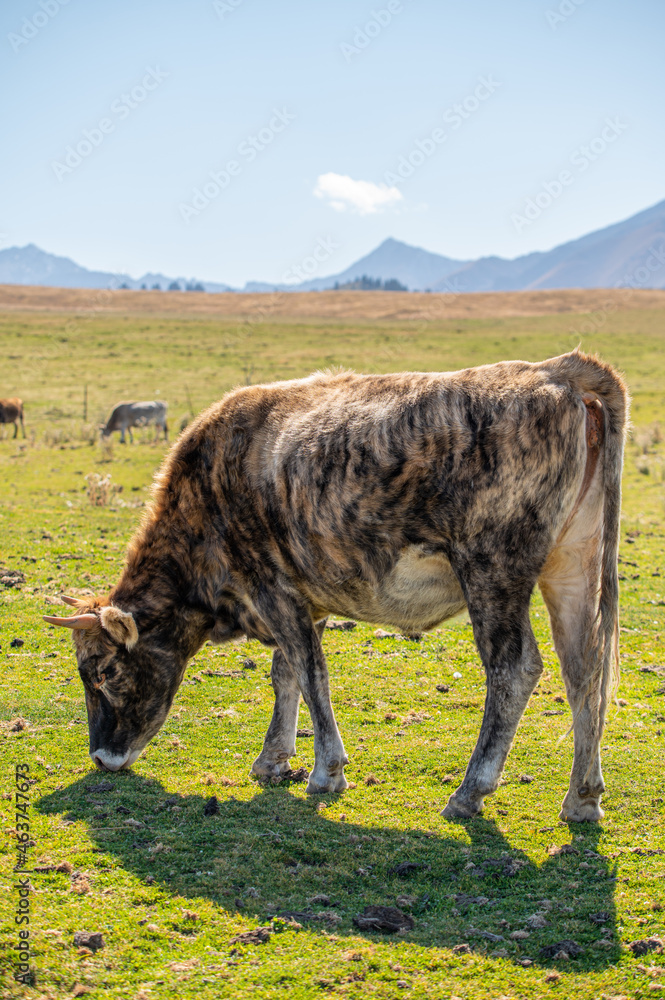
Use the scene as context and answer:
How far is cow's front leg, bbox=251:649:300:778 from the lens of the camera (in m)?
6.39

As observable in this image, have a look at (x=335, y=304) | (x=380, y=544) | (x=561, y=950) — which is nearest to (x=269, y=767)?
(x=380, y=544)

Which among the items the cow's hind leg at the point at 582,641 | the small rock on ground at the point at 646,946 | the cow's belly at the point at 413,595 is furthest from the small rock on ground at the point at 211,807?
the small rock on ground at the point at 646,946

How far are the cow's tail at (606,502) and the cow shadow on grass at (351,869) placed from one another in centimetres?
101

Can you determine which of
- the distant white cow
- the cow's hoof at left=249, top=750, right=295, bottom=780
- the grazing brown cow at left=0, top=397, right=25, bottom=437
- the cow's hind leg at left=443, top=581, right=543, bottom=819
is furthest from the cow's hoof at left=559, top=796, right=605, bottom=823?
the grazing brown cow at left=0, top=397, right=25, bottom=437

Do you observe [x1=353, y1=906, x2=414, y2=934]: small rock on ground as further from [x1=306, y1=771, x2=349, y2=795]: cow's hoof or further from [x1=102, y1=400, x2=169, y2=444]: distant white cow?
[x1=102, y1=400, x2=169, y2=444]: distant white cow

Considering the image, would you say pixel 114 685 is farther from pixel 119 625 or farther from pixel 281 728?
pixel 281 728

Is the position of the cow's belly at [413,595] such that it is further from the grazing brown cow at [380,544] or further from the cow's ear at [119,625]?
the cow's ear at [119,625]

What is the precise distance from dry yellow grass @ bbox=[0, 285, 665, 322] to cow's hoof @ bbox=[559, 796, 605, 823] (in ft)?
317

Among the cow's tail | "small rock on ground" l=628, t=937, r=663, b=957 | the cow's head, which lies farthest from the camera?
the cow's head

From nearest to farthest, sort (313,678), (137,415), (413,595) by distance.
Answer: (413,595) → (313,678) → (137,415)

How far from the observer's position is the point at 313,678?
19.9ft

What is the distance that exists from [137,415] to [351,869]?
26.7 meters

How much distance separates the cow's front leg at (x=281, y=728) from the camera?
6395mm

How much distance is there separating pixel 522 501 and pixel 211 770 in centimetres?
318
